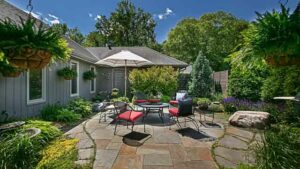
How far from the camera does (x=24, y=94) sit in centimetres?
636

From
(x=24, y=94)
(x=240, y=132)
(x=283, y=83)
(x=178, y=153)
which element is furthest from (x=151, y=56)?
(x=178, y=153)

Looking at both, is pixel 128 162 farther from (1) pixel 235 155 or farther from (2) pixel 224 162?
(1) pixel 235 155

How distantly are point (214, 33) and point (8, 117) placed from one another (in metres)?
23.1

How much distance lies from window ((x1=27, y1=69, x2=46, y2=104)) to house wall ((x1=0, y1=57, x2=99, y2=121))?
143 mm

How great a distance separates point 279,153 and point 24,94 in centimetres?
660

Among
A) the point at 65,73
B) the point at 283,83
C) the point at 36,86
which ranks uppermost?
the point at 65,73

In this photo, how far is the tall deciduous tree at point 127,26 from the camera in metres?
29.4

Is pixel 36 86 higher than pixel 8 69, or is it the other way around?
pixel 8 69

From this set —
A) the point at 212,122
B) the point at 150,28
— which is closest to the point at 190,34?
the point at 150,28

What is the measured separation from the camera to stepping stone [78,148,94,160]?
3.92 m

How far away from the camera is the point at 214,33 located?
2458 centimetres

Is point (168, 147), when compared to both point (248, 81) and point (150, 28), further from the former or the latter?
point (150, 28)

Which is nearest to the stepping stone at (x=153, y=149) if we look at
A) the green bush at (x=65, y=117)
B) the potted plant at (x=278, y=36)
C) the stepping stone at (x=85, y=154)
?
the stepping stone at (x=85, y=154)

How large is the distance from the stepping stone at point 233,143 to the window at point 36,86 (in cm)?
580
